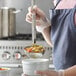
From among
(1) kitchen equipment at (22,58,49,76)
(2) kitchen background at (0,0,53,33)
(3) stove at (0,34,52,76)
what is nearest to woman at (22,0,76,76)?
(1) kitchen equipment at (22,58,49,76)

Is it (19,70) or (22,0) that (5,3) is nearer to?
(22,0)

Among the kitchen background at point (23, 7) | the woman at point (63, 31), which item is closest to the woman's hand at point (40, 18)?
the woman at point (63, 31)

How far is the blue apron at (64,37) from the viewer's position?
109 cm

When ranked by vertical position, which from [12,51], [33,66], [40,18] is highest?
[40,18]

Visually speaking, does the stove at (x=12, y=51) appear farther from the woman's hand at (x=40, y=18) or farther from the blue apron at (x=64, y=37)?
the blue apron at (x=64, y=37)

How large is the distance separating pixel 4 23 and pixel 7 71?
850 mm

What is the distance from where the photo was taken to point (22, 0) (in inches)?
90.0

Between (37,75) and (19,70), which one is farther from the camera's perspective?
(19,70)

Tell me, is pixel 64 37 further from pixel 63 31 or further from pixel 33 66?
pixel 33 66

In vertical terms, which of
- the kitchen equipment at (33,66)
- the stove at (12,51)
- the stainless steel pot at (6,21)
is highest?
the stainless steel pot at (6,21)

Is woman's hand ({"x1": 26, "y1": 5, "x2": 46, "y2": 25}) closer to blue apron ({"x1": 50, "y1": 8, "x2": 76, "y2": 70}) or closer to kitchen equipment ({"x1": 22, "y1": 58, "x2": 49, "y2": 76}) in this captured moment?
blue apron ({"x1": 50, "y1": 8, "x2": 76, "y2": 70})

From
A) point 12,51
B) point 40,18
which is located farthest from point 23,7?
point 40,18

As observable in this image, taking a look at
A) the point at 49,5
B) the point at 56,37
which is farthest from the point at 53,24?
the point at 49,5

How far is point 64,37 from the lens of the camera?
111cm
